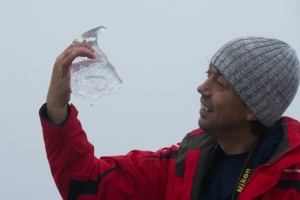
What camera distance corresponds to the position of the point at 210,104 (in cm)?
87

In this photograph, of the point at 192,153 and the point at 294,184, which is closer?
the point at 294,184

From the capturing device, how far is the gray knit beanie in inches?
33.9

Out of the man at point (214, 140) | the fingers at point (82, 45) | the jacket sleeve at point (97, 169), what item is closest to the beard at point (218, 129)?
the man at point (214, 140)

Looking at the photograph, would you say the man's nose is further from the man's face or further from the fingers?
the fingers

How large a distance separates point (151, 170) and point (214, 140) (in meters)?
0.16

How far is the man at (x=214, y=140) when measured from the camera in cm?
80

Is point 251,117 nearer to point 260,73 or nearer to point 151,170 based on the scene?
point 260,73

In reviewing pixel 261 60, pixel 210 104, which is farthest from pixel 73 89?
pixel 261 60

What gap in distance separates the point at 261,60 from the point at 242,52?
0.14 feet

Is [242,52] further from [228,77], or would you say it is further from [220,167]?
[220,167]

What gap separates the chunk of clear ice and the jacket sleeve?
0.06 meters

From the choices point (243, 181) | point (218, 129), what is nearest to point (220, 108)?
point (218, 129)

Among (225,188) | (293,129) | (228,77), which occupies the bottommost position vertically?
(225,188)

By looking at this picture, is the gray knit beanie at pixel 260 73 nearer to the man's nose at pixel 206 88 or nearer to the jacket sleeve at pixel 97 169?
the man's nose at pixel 206 88
